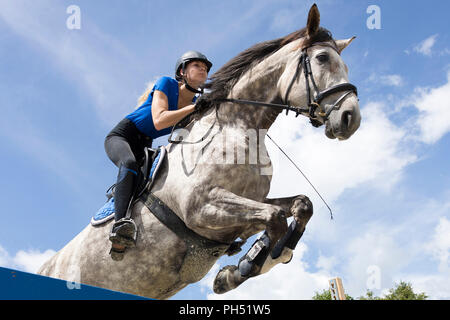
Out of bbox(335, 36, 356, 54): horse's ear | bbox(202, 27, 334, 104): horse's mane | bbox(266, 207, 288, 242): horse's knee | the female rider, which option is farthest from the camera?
bbox(335, 36, 356, 54): horse's ear

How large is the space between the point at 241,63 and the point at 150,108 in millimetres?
1211

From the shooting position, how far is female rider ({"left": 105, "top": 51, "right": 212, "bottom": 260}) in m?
4.54

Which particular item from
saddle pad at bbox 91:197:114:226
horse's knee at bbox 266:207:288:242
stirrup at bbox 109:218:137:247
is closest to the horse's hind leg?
horse's knee at bbox 266:207:288:242

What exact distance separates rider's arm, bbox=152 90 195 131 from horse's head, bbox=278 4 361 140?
3.74ft

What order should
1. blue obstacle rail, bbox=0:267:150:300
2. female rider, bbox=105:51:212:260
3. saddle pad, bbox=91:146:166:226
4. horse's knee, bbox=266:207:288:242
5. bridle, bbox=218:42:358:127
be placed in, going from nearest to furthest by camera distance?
blue obstacle rail, bbox=0:267:150:300, horse's knee, bbox=266:207:288:242, bridle, bbox=218:42:358:127, female rider, bbox=105:51:212:260, saddle pad, bbox=91:146:166:226

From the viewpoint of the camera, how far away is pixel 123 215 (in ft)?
15.2

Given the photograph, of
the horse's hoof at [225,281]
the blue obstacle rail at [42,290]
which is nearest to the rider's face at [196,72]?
the horse's hoof at [225,281]

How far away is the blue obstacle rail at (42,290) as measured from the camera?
237cm

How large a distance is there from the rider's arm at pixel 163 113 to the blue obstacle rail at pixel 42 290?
2546 millimetres

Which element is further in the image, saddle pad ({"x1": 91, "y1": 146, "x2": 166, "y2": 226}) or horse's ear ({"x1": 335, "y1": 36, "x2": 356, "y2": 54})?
horse's ear ({"x1": 335, "y1": 36, "x2": 356, "y2": 54})

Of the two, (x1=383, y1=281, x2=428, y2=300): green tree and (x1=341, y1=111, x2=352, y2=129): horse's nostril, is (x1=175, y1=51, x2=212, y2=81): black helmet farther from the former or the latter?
(x1=383, y1=281, x2=428, y2=300): green tree

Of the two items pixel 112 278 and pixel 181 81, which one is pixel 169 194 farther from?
pixel 181 81

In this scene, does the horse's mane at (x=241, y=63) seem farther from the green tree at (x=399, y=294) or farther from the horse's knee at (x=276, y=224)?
the green tree at (x=399, y=294)
